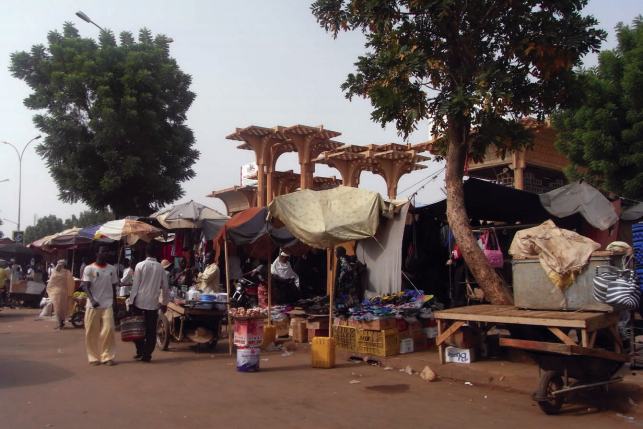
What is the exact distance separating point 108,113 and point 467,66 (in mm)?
16801

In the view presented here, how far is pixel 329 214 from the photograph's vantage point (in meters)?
9.64

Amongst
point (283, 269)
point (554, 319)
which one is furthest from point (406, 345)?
point (283, 269)

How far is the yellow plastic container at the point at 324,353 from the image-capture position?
8.80 metres

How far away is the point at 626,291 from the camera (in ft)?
20.5

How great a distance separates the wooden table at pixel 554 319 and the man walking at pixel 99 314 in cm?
533

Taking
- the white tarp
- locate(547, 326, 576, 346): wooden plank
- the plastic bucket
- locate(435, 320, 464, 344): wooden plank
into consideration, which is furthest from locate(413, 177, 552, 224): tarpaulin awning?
the plastic bucket

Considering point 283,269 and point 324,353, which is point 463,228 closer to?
point 324,353

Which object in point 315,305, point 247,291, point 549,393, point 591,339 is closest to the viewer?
point 549,393

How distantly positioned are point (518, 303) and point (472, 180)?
3.70 m

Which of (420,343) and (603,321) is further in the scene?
(420,343)

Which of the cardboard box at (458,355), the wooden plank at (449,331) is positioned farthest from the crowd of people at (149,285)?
the wooden plank at (449,331)

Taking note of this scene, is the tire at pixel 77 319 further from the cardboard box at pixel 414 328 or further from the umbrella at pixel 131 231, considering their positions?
the cardboard box at pixel 414 328

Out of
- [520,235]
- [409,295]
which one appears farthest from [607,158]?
[520,235]

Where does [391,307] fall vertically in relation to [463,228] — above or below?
below
